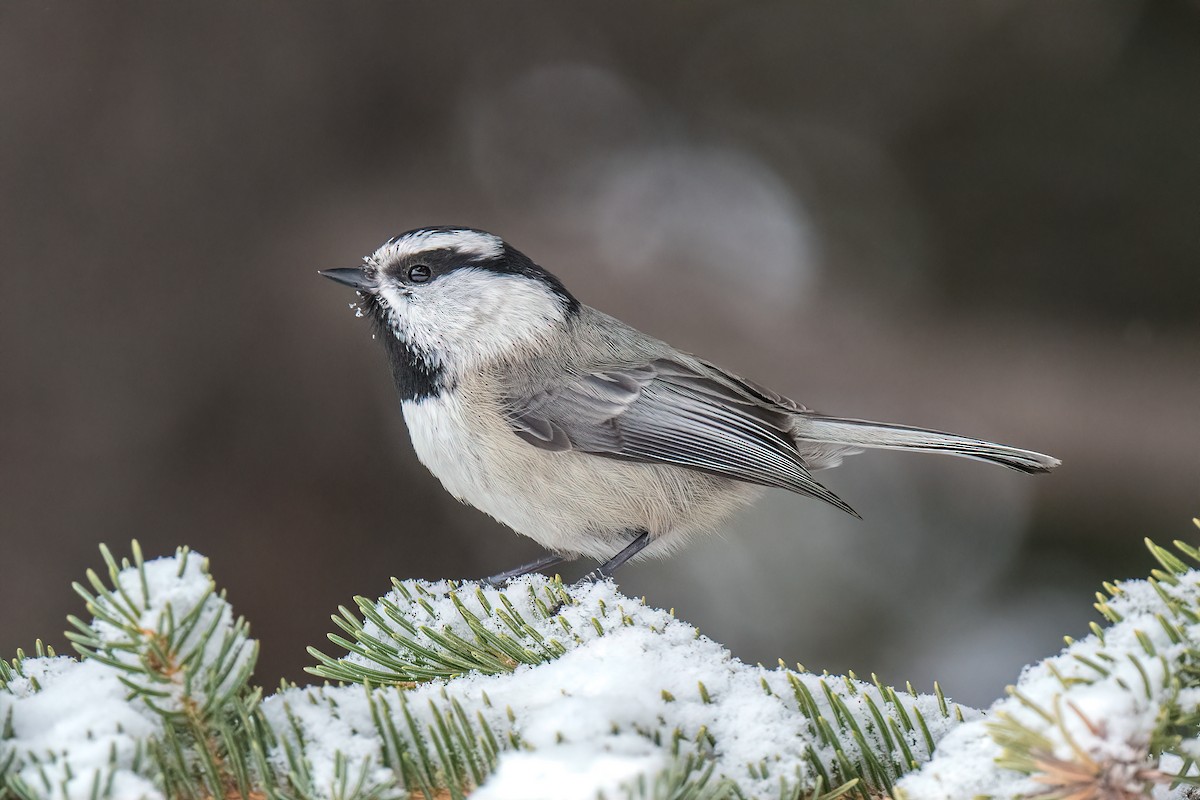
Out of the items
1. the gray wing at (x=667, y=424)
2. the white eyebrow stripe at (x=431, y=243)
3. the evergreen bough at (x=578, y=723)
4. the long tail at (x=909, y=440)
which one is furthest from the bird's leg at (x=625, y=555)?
the evergreen bough at (x=578, y=723)

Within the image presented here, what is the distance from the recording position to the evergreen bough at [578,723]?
30.9 inches

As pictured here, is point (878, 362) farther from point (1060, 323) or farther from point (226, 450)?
point (226, 450)

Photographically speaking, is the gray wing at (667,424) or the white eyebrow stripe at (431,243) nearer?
the gray wing at (667,424)

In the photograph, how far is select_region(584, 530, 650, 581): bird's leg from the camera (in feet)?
6.55

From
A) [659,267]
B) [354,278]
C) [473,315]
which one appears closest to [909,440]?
[473,315]

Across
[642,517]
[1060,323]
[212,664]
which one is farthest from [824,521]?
[212,664]

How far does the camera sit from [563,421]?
2.01 m

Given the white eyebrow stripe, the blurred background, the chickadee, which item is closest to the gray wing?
the chickadee

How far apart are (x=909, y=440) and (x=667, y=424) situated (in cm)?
49

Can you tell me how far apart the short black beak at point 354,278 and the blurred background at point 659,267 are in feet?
2.97

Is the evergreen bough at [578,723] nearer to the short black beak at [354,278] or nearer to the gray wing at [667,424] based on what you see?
the gray wing at [667,424]

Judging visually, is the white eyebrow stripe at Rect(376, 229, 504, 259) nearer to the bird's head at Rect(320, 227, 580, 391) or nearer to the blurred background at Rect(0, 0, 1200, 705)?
the bird's head at Rect(320, 227, 580, 391)

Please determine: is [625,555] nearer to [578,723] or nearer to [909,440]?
[909,440]

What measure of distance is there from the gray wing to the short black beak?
0.39m
